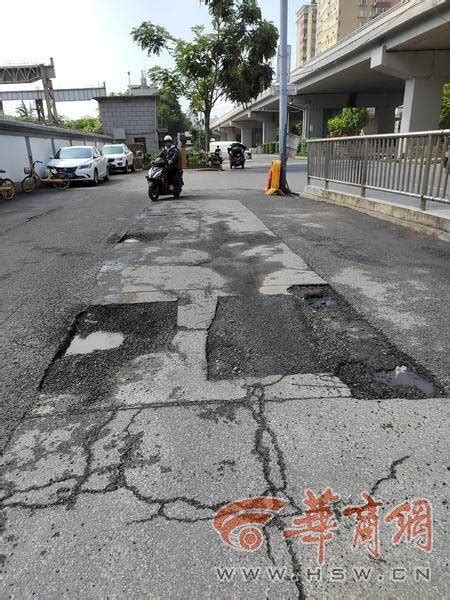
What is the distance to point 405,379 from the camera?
310 cm

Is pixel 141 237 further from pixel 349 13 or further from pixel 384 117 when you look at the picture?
pixel 349 13

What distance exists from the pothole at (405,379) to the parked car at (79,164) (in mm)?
17932

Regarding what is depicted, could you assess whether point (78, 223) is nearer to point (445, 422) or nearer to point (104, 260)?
point (104, 260)

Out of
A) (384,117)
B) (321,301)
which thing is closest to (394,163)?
(321,301)

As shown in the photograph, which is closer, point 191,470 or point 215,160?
point 191,470

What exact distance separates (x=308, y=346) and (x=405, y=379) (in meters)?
0.80

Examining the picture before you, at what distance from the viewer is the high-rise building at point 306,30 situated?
135500 millimetres

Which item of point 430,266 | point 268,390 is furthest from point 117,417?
point 430,266

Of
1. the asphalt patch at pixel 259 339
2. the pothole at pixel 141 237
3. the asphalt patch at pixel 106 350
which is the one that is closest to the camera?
the asphalt patch at pixel 106 350

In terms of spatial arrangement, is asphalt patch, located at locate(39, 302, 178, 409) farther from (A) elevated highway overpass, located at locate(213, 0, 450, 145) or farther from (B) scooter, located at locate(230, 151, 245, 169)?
(B) scooter, located at locate(230, 151, 245, 169)

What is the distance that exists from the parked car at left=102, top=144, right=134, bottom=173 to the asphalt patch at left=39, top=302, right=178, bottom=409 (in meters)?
23.8

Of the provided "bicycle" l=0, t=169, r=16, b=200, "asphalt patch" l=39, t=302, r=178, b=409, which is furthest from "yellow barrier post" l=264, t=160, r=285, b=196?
"asphalt patch" l=39, t=302, r=178, b=409

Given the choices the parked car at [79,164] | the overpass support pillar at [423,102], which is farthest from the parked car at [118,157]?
the overpass support pillar at [423,102]

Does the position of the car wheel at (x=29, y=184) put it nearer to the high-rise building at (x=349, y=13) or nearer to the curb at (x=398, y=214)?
the curb at (x=398, y=214)
